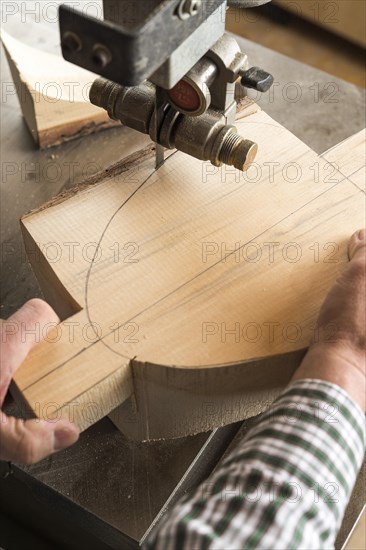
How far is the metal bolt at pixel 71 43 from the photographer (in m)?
0.71

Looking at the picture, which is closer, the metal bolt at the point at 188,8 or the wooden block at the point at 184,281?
the metal bolt at the point at 188,8

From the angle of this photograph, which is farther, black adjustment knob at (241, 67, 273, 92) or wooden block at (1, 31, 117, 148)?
wooden block at (1, 31, 117, 148)

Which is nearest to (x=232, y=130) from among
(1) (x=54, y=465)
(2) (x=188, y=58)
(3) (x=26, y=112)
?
(2) (x=188, y=58)

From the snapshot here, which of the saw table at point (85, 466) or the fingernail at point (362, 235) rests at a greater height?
the fingernail at point (362, 235)

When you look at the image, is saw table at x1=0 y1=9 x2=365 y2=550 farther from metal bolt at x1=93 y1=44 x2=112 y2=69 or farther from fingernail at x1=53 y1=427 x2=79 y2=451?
metal bolt at x1=93 y1=44 x2=112 y2=69

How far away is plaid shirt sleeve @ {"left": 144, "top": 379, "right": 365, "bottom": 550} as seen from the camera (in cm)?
79

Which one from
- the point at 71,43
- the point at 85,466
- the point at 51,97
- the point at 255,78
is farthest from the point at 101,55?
the point at 51,97

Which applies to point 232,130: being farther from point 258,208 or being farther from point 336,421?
point 336,421

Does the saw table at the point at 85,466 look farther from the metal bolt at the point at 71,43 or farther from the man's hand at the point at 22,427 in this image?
the metal bolt at the point at 71,43

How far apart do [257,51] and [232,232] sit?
1004mm

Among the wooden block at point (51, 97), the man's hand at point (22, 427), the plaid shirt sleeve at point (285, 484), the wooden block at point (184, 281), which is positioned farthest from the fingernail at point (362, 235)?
the wooden block at point (51, 97)

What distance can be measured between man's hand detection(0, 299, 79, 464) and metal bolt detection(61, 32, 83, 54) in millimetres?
419

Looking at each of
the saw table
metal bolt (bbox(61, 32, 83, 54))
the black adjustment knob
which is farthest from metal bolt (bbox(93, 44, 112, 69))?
the saw table

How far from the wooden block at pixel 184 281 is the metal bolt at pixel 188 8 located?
1.48 ft
